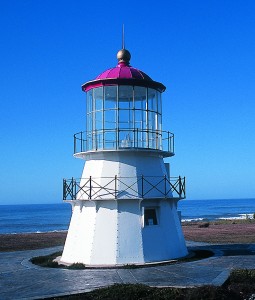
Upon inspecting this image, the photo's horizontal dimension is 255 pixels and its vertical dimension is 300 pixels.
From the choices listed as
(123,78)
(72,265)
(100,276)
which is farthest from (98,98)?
(100,276)

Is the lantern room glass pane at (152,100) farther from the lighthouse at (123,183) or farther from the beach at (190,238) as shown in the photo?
the beach at (190,238)

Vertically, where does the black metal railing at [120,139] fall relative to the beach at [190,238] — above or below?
above

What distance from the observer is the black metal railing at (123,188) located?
49.1 feet

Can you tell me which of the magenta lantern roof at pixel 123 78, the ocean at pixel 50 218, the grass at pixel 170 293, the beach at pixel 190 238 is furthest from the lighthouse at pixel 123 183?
the ocean at pixel 50 218

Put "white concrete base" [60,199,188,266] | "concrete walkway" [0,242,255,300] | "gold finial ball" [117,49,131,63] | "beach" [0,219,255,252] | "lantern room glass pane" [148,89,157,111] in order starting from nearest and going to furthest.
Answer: "concrete walkway" [0,242,255,300] < "white concrete base" [60,199,188,266] < "lantern room glass pane" [148,89,157,111] < "gold finial ball" [117,49,131,63] < "beach" [0,219,255,252]

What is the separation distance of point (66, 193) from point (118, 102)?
388cm

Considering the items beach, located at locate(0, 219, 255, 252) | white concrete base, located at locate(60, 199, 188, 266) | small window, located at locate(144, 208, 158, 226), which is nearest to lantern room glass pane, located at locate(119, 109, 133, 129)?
white concrete base, located at locate(60, 199, 188, 266)

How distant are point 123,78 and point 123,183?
370cm

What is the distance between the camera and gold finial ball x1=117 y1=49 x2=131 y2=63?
16.2 metres

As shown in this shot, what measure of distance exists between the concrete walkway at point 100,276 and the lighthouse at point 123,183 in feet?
3.60

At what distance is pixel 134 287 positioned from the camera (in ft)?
34.8

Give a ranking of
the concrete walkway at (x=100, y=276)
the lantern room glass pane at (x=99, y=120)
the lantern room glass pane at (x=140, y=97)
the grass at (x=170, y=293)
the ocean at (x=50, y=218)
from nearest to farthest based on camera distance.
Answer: the grass at (x=170, y=293), the concrete walkway at (x=100, y=276), the lantern room glass pane at (x=99, y=120), the lantern room glass pane at (x=140, y=97), the ocean at (x=50, y=218)

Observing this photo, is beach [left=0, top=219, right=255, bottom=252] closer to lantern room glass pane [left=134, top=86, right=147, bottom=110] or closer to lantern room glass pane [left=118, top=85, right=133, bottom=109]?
lantern room glass pane [left=134, top=86, right=147, bottom=110]

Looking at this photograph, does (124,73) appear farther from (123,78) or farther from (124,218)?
(124,218)
